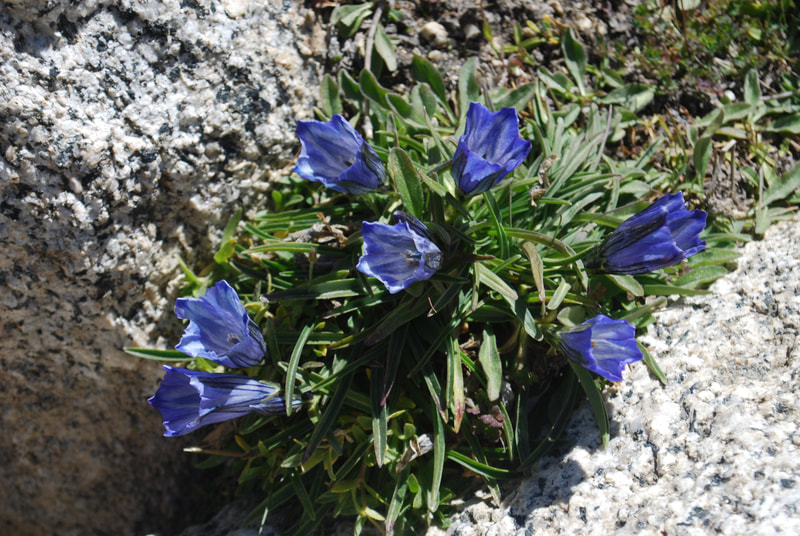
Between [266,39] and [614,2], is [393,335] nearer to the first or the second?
[266,39]

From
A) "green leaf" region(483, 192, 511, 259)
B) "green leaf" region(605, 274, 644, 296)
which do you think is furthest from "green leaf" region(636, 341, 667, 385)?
"green leaf" region(483, 192, 511, 259)

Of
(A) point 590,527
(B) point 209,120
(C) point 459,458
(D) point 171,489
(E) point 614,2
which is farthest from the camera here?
(E) point 614,2

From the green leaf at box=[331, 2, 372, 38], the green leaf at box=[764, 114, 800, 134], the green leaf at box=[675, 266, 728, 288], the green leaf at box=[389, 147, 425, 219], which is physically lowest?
the green leaf at box=[675, 266, 728, 288]

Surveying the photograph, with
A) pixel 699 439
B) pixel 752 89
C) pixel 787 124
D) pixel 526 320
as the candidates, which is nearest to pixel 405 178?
pixel 526 320

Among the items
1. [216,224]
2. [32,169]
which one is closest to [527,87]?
[216,224]

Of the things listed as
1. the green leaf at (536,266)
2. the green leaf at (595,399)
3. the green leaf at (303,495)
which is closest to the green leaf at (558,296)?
the green leaf at (536,266)

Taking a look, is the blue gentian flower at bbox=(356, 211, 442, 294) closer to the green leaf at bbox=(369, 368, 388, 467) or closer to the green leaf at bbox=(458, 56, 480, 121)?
the green leaf at bbox=(369, 368, 388, 467)
